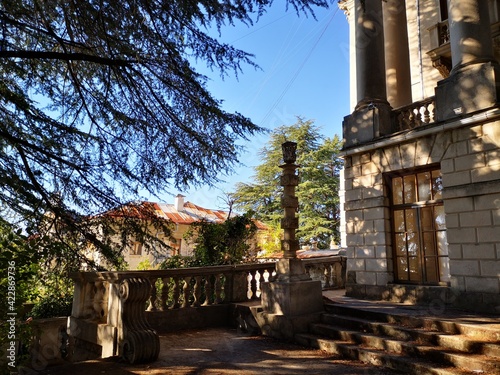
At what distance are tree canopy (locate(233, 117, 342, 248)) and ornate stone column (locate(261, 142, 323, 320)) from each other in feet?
63.7

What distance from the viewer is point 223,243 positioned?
10719 mm

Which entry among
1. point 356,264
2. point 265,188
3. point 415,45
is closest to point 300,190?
point 265,188

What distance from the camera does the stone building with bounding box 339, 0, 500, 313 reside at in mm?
6871

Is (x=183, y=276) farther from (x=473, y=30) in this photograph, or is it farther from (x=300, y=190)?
(x=300, y=190)

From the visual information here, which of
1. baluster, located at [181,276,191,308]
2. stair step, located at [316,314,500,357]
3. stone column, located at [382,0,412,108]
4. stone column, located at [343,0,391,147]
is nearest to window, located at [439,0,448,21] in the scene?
stone column, located at [382,0,412,108]

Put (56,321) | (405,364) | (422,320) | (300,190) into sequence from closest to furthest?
(405,364), (422,320), (56,321), (300,190)

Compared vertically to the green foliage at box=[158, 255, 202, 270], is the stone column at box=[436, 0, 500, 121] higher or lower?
higher

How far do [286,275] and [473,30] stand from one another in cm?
638

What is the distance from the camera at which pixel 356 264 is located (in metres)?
9.24

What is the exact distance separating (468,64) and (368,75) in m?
2.65

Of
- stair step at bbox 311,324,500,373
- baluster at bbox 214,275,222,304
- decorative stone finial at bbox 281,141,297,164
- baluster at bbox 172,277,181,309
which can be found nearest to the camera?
stair step at bbox 311,324,500,373

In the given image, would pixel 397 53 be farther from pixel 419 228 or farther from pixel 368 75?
pixel 419 228

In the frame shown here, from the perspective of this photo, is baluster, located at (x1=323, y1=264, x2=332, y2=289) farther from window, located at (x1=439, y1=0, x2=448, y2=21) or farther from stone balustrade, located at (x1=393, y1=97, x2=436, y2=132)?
window, located at (x1=439, y1=0, x2=448, y2=21)

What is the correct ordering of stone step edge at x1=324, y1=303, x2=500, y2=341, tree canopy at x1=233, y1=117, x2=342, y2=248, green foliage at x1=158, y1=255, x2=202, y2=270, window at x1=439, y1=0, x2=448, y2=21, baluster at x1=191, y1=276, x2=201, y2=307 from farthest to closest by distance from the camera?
tree canopy at x1=233, y1=117, x2=342, y2=248, window at x1=439, y1=0, x2=448, y2=21, green foliage at x1=158, y1=255, x2=202, y2=270, baluster at x1=191, y1=276, x2=201, y2=307, stone step edge at x1=324, y1=303, x2=500, y2=341
